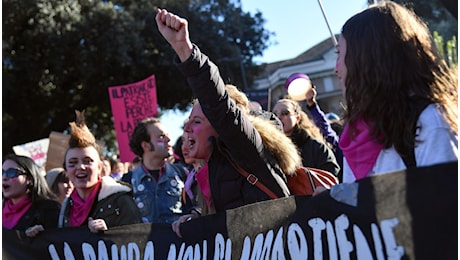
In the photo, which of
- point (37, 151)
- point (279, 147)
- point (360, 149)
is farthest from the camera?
point (37, 151)

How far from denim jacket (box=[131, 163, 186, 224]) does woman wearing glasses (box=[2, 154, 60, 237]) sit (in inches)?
22.9

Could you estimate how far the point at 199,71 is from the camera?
263cm

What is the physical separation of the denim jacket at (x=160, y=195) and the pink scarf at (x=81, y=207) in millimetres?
530

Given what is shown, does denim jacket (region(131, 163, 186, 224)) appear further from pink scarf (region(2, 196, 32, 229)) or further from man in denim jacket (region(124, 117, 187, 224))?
pink scarf (region(2, 196, 32, 229))

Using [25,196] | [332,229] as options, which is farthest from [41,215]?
[332,229]

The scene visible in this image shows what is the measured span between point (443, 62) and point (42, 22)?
59.4 ft

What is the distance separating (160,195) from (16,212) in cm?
94

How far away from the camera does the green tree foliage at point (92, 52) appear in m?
19.6

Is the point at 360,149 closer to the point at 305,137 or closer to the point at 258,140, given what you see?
the point at 258,140

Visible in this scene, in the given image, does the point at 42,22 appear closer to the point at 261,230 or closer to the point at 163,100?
the point at 163,100

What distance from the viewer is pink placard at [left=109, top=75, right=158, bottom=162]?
9453 millimetres

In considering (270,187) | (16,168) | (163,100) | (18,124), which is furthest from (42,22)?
(270,187)

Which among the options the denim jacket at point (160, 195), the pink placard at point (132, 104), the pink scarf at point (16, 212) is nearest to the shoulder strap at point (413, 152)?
the denim jacket at point (160, 195)

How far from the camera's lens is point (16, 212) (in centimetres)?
452
